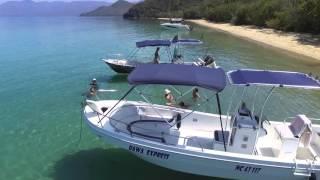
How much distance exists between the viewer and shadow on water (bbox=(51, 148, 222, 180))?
13922 mm

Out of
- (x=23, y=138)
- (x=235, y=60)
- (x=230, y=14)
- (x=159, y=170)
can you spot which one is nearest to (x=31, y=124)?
(x=23, y=138)

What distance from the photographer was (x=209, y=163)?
41.3ft

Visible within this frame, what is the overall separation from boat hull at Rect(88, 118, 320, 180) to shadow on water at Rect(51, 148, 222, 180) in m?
1.14

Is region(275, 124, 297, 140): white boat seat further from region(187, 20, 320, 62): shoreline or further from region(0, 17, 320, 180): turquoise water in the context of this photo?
region(187, 20, 320, 62): shoreline

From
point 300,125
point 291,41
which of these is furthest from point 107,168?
point 291,41

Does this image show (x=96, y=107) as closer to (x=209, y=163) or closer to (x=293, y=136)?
(x=209, y=163)

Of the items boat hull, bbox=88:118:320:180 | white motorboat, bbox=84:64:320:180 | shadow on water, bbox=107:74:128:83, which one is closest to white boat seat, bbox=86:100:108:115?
white motorboat, bbox=84:64:320:180

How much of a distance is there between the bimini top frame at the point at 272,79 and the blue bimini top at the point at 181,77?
0.50 meters

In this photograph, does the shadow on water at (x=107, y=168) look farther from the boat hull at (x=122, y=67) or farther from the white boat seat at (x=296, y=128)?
the boat hull at (x=122, y=67)

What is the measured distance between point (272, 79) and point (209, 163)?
3.49 m

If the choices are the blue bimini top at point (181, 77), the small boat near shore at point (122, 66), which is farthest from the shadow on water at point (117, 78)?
the blue bimini top at point (181, 77)

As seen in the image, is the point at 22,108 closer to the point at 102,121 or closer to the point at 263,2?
the point at 102,121

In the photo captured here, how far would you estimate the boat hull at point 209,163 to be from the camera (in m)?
12.5

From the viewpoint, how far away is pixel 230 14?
10362 cm
